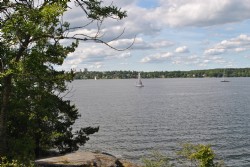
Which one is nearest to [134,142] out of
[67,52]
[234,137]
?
[234,137]

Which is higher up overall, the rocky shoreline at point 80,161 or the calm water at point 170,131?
the rocky shoreline at point 80,161

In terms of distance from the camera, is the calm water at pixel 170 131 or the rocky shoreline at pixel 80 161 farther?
the calm water at pixel 170 131

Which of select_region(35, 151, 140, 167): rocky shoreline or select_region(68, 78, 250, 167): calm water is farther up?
select_region(35, 151, 140, 167): rocky shoreline

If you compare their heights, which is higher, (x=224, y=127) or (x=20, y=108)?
(x=20, y=108)

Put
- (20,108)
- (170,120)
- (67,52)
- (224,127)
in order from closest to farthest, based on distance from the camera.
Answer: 1. (67,52)
2. (20,108)
3. (224,127)
4. (170,120)

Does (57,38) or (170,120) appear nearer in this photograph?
(57,38)

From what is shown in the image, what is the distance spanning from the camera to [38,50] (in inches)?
533

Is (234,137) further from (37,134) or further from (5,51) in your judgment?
(5,51)

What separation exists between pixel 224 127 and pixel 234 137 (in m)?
7.90

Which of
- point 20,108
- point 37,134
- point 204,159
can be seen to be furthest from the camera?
point 37,134

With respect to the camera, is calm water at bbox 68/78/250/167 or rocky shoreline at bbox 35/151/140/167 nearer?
rocky shoreline at bbox 35/151/140/167

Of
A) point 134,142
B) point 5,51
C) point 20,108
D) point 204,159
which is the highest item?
point 5,51

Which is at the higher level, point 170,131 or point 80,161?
point 80,161

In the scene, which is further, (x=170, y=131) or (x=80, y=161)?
(x=170, y=131)
